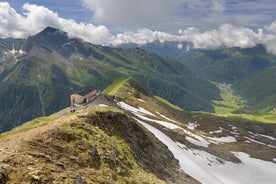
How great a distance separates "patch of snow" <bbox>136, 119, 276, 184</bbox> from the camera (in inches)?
2346

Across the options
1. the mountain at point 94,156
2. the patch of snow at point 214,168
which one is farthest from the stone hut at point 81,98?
the mountain at point 94,156

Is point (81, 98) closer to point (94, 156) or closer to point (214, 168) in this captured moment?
point (214, 168)

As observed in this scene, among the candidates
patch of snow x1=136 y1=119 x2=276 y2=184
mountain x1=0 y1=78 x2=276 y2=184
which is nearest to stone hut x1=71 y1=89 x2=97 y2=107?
patch of snow x1=136 y1=119 x2=276 y2=184

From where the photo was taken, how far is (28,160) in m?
25.4

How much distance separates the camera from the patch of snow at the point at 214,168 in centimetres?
5959

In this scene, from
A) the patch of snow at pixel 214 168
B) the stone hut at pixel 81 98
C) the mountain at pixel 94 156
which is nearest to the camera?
the mountain at pixel 94 156

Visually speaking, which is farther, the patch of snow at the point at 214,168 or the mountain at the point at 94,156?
the patch of snow at the point at 214,168

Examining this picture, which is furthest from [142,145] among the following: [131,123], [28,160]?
[28,160]

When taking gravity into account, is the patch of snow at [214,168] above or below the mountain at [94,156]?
below

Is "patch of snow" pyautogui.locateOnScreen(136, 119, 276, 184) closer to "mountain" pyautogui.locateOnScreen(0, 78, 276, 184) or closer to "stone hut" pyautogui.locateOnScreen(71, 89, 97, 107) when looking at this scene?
"mountain" pyautogui.locateOnScreen(0, 78, 276, 184)

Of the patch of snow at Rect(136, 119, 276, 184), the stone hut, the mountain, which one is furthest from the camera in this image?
the stone hut

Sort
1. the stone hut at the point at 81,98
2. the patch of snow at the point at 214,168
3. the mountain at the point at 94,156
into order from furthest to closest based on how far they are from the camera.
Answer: the stone hut at the point at 81,98 → the patch of snow at the point at 214,168 → the mountain at the point at 94,156

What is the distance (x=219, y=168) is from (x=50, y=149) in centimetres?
5263

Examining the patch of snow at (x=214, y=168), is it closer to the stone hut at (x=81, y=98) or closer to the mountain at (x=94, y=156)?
the mountain at (x=94, y=156)
